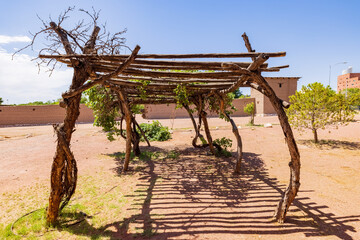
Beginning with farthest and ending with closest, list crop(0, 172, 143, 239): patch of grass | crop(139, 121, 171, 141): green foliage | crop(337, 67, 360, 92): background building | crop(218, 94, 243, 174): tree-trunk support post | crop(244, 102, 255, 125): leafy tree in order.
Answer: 1. crop(337, 67, 360, 92): background building
2. crop(244, 102, 255, 125): leafy tree
3. crop(139, 121, 171, 141): green foliage
4. crop(218, 94, 243, 174): tree-trunk support post
5. crop(0, 172, 143, 239): patch of grass

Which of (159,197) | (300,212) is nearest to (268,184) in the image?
(300,212)

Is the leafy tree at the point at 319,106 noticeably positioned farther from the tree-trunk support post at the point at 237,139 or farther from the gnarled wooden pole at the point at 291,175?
the gnarled wooden pole at the point at 291,175

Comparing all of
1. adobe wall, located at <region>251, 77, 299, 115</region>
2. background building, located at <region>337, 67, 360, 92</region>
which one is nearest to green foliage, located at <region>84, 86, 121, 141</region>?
adobe wall, located at <region>251, 77, 299, 115</region>

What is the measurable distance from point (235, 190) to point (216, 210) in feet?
3.17

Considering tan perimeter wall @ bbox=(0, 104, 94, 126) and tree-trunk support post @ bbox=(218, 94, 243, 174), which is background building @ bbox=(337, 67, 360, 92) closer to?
tree-trunk support post @ bbox=(218, 94, 243, 174)

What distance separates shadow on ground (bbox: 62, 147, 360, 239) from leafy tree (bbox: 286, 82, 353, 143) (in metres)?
5.13

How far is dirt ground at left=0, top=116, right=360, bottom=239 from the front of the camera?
272cm

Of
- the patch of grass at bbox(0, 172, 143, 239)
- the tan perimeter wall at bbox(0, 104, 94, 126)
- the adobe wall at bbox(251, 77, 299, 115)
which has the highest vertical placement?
the adobe wall at bbox(251, 77, 299, 115)

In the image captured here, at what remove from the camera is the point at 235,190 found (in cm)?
404

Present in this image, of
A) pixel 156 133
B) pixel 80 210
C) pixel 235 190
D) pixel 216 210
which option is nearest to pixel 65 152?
pixel 80 210

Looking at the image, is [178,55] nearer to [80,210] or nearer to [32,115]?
[80,210]

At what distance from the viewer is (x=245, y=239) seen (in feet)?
8.26

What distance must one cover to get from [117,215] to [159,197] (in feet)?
2.79

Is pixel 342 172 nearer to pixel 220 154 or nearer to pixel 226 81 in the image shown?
pixel 220 154
